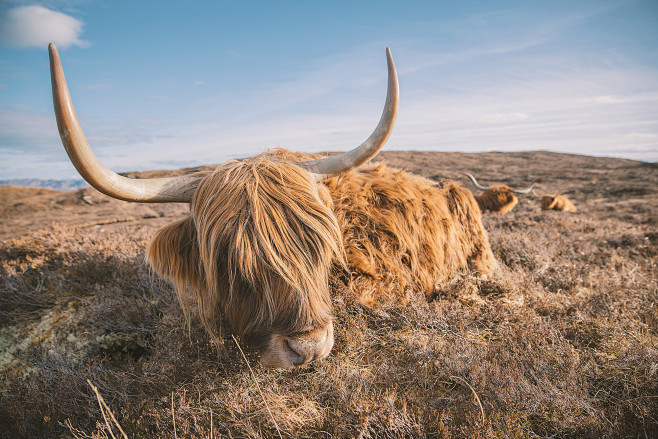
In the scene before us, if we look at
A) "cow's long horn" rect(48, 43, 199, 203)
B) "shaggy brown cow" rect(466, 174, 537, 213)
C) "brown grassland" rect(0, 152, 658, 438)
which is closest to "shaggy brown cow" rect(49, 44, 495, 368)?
"cow's long horn" rect(48, 43, 199, 203)

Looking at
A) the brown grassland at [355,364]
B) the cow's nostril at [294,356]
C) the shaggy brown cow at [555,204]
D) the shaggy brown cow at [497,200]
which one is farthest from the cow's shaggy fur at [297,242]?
the shaggy brown cow at [555,204]

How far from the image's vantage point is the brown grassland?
162 centimetres

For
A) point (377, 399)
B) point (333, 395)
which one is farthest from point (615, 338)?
point (333, 395)

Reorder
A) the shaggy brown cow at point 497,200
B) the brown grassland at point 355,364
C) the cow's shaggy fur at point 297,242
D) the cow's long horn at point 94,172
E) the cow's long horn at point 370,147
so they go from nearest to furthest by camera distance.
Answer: the cow's long horn at point 94,172 < the brown grassland at point 355,364 < the cow's shaggy fur at point 297,242 < the cow's long horn at point 370,147 < the shaggy brown cow at point 497,200

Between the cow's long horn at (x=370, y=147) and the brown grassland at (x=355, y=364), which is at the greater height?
the cow's long horn at (x=370, y=147)

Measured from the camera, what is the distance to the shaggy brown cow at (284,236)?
1.80 meters

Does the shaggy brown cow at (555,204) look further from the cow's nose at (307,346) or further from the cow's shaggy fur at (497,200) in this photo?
the cow's nose at (307,346)

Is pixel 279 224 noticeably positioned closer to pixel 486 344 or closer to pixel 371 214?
pixel 371 214

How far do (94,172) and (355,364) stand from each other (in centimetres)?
204

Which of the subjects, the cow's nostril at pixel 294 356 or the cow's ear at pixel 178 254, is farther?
the cow's ear at pixel 178 254

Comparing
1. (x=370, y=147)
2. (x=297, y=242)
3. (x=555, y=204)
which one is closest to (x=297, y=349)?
(x=297, y=242)

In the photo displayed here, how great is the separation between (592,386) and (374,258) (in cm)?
158

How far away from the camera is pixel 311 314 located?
5.90 ft

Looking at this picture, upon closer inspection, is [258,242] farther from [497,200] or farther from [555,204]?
[555,204]
